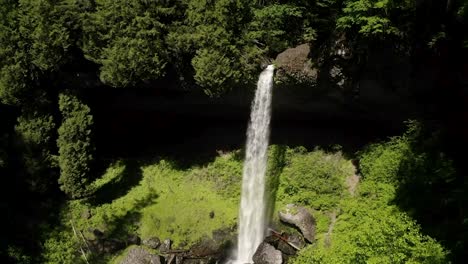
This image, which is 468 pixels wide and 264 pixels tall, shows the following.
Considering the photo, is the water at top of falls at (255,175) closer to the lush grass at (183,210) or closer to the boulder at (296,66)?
the boulder at (296,66)

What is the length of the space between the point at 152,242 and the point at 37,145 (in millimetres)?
7046

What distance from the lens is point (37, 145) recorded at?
65.6ft

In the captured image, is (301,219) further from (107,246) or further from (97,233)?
(97,233)

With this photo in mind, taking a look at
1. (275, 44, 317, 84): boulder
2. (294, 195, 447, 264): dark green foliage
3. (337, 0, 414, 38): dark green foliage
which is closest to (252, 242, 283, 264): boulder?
(294, 195, 447, 264): dark green foliage

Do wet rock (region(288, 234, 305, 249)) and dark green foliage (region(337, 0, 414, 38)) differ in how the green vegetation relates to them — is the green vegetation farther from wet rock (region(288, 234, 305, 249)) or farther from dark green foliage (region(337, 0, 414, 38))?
dark green foliage (region(337, 0, 414, 38))

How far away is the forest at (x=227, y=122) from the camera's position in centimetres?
1493

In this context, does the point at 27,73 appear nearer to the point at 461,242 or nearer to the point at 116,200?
the point at 116,200

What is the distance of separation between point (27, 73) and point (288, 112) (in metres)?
11.9

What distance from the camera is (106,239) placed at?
63.9 feet

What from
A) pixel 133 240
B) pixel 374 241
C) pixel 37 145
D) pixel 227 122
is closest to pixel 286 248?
pixel 374 241

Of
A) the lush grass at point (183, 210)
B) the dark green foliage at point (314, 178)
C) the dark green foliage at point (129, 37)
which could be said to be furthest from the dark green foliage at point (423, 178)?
the dark green foliage at point (129, 37)

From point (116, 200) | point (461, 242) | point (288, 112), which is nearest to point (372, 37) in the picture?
point (288, 112)

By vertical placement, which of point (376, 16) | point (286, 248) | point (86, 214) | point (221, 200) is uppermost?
point (376, 16)

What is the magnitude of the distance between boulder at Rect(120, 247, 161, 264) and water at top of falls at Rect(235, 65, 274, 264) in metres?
3.54
